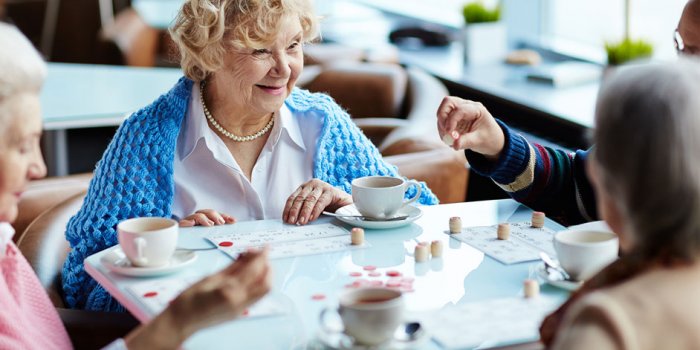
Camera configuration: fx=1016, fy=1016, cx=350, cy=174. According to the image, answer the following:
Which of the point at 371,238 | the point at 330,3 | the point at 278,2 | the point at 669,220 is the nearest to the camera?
the point at 669,220

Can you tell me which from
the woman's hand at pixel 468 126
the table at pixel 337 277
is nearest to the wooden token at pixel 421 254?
the table at pixel 337 277

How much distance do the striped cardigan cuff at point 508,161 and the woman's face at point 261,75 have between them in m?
0.47

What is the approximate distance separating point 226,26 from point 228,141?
0.26 meters

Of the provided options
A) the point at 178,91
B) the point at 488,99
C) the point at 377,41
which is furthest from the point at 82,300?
the point at 377,41

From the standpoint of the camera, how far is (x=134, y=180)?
2.20 m

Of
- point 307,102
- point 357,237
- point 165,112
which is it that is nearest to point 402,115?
point 307,102

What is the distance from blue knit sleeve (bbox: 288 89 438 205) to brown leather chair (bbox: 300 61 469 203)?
0.42 m

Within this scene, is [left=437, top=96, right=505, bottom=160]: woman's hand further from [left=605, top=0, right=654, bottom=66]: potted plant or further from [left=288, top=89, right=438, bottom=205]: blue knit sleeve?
[left=605, top=0, right=654, bottom=66]: potted plant

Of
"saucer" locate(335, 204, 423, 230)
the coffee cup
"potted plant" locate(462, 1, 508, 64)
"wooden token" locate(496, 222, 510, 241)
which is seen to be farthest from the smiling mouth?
"potted plant" locate(462, 1, 508, 64)

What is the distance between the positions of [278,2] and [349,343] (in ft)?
3.75

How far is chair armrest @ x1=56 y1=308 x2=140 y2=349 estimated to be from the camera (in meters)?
1.92

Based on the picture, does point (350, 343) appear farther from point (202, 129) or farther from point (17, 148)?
point (202, 129)

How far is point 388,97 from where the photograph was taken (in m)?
3.82

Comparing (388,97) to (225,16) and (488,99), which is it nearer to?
(488,99)
